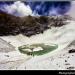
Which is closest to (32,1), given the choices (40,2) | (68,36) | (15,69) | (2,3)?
(40,2)

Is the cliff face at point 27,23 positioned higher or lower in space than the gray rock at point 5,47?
higher

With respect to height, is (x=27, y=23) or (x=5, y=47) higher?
(x=27, y=23)

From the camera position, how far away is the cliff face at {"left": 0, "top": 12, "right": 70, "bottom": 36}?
72.3 inches

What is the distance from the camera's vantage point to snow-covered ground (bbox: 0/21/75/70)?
1.79m

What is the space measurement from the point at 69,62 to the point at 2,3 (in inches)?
27.9

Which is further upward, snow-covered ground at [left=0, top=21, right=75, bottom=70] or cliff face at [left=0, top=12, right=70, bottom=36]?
cliff face at [left=0, top=12, right=70, bottom=36]

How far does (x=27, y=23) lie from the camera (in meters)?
1.84

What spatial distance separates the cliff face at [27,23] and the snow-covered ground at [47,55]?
0.13 feet

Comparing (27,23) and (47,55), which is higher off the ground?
(27,23)

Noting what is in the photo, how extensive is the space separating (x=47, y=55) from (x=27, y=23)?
30 centimetres

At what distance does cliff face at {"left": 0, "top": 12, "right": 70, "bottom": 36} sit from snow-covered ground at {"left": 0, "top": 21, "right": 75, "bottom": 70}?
0.04 m

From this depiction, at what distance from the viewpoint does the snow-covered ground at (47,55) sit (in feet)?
5.86

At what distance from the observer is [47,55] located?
1.81 m

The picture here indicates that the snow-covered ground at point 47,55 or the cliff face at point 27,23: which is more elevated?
the cliff face at point 27,23
